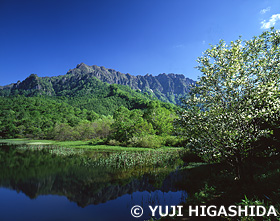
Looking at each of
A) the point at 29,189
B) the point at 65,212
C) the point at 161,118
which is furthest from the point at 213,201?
the point at 161,118

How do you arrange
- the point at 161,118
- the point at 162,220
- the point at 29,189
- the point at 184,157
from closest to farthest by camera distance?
the point at 162,220, the point at 29,189, the point at 184,157, the point at 161,118

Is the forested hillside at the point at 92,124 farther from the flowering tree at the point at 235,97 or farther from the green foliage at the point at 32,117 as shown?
the flowering tree at the point at 235,97

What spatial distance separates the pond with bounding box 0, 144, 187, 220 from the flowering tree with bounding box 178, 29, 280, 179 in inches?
302

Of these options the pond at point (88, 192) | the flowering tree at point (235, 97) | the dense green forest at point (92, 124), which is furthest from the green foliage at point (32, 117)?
the flowering tree at point (235, 97)

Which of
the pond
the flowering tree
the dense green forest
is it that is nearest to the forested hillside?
the dense green forest

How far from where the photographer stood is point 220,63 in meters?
12.1

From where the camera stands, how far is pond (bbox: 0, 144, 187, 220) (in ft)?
49.3

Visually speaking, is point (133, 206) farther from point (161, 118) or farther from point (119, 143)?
point (161, 118)

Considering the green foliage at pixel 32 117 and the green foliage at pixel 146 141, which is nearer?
the green foliage at pixel 146 141

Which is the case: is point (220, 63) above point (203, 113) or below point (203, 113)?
above

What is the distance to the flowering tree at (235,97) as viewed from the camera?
11.0 meters

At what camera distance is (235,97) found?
37.5 ft

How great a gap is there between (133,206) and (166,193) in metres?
4.09

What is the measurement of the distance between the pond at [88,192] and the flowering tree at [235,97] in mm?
7663
